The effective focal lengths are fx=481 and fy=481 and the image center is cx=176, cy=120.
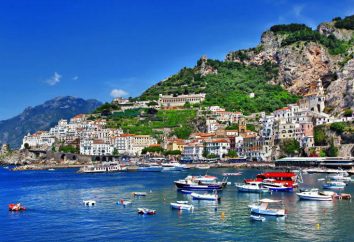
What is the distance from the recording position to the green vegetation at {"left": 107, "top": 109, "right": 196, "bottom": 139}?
135125mm

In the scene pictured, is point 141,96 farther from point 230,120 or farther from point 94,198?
point 94,198

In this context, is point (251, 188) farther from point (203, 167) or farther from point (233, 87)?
point (233, 87)

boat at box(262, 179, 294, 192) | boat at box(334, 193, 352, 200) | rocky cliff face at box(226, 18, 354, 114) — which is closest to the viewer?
boat at box(334, 193, 352, 200)

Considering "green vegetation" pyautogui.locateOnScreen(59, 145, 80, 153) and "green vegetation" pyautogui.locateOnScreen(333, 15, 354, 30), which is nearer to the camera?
"green vegetation" pyautogui.locateOnScreen(59, 145, 80, 153)

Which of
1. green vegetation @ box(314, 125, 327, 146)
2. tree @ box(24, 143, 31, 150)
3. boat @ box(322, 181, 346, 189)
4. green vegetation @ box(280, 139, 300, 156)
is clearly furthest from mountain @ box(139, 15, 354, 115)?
boat @ box(322, 181, 346, 189)

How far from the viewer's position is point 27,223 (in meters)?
40.8

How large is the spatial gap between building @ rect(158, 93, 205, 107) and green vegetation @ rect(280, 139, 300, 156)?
169 ft

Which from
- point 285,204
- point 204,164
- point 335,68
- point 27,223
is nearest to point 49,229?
point 27,223

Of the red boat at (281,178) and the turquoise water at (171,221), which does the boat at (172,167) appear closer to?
the red boat at (281,178)

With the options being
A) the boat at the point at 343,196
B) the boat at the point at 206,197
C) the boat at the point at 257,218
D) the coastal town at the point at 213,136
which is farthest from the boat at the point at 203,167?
the boat at the point at 257,218

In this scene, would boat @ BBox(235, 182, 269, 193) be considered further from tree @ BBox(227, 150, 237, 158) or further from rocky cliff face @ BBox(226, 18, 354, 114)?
rocky cliff face @ BBox(226, 18, 354, 114)

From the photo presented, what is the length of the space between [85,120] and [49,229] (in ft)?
415

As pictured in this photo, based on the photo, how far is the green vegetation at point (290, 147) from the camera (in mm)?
101250

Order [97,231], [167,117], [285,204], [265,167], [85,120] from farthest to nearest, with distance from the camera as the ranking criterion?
1. [85,120]
2. [167,117]
3. [265,167]
4. [285,204]
5. [97,231]
